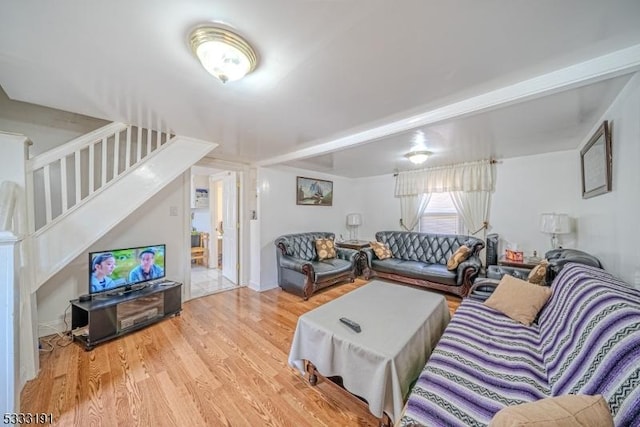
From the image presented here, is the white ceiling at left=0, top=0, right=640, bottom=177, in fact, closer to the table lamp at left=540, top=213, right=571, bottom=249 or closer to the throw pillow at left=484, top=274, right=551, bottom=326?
the table lamp at left=540, top=213, right=571, bottom=249

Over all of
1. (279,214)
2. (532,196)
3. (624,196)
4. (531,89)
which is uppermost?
(531,89)

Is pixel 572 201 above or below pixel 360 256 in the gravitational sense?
above

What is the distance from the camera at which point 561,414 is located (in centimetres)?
64

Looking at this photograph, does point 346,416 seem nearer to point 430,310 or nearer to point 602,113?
point 430,310

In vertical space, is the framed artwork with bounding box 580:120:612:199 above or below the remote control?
above

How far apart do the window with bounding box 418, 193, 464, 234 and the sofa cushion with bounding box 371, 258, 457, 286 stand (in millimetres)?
865

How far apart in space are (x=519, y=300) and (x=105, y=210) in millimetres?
3876

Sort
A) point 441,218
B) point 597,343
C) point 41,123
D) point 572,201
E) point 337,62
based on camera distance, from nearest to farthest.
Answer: point 597,343 → point 337,62 → point 41,123 → point 572,201 → point 441,218

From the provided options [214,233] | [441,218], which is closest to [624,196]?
[441,218]

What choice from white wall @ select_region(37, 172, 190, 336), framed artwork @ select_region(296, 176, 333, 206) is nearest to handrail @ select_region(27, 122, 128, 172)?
white wall @ select_region(37, 172, 190, 336)

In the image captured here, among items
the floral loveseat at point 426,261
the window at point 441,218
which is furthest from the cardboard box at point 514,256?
the window at point 441,218

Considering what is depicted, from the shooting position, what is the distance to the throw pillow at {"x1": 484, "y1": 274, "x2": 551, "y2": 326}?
5.89 ft

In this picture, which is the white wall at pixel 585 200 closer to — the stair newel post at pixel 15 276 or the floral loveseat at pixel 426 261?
the floral loveseat at pixel 426 261

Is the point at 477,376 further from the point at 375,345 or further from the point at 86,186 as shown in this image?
the point at 86,186
